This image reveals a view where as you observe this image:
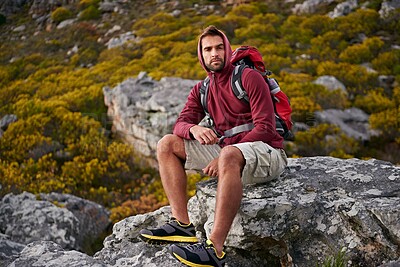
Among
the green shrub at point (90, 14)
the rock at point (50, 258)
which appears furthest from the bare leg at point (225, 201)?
the green shrub at point (90, 14)

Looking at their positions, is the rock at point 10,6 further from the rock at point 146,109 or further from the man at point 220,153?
the man at point 220,153

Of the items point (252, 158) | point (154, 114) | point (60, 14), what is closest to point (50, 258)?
point (252, 158)

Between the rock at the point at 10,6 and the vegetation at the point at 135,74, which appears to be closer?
the vegetation at the point at 135,74

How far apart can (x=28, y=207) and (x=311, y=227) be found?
4.80 metres

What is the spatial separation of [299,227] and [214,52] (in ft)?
5.16

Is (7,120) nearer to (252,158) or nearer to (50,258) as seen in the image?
(50,258)

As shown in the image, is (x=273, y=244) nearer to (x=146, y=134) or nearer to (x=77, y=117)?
(x=146, y=134)

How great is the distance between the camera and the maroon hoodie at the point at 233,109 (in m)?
3.28

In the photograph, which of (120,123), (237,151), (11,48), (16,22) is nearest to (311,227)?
(237,151)

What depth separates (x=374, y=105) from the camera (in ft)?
36.9

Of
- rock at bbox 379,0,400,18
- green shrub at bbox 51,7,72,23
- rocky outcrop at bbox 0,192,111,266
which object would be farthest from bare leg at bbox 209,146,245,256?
green shrub at bbox 51,7,72,23

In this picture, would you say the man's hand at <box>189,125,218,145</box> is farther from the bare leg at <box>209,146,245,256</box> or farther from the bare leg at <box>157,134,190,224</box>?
the bare leg at <box>209,146,245,256</box>

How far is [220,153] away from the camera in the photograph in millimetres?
3025

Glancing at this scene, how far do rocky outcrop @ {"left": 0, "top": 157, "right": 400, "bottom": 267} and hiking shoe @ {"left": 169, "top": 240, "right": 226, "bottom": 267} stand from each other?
0.33 m
